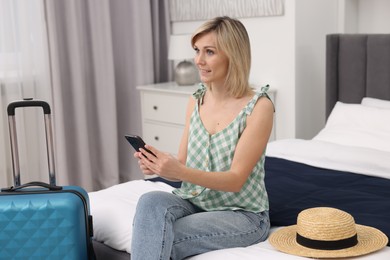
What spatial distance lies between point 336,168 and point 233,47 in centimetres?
104

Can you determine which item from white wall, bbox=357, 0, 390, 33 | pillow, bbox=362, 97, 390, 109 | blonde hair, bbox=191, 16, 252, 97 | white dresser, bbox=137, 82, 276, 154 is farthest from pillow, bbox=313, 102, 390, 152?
blonde hair, bbox=191, 16, 252, 97

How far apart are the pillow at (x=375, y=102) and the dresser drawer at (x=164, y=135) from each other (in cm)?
126

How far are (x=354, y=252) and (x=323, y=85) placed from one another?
235cm

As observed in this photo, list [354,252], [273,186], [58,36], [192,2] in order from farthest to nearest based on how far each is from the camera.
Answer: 1. [192,2]
2. [58,36]
3. [273,186]
4. [354,252]

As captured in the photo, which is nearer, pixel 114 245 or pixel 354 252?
pixel 354 252

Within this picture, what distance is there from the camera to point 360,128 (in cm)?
320

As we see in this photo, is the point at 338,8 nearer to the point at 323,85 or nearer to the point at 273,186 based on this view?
the point at 323,85

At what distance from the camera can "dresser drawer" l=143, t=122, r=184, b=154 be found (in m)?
4.21

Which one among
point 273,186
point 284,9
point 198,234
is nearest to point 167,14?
point 284,9

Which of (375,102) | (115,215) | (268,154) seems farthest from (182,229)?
(375,102)

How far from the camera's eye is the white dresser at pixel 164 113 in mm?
4156

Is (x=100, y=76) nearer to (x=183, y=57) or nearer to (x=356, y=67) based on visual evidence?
(x=183, y=57)

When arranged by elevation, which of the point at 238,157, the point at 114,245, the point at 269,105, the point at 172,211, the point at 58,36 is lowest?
the point at 114,245

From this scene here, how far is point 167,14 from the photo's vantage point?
4.62 m
